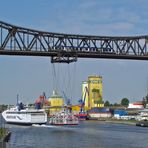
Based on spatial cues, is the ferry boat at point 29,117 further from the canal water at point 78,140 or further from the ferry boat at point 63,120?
the canal water at point 78,140

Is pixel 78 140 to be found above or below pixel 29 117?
below

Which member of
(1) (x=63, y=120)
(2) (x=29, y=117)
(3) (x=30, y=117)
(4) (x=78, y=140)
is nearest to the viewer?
(4) (x=78, y=140)

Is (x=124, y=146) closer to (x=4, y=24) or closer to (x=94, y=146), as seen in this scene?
(x=94, y=146)

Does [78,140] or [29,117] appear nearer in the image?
[78,140]

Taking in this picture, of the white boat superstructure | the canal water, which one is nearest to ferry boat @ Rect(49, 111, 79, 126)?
→ the white boat superstructure

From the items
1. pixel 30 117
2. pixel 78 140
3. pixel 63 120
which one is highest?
pixel 30 117

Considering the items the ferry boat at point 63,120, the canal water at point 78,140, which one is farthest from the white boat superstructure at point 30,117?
the canal water at point 78,140

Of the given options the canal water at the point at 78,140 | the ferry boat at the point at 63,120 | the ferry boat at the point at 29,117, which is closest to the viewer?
the canal water at the point at 78,140

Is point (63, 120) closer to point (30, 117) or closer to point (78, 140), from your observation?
point (30, 117)

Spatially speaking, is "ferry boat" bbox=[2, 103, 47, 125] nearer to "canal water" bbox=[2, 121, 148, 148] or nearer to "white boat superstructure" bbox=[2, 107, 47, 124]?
"white boat superstructure" bbox=[2, 107, 47, 124]

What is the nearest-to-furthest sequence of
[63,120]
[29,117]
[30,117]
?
[63,120], [30,117], [29,117]

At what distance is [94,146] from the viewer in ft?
241

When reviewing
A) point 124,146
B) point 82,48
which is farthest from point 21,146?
point 82,48

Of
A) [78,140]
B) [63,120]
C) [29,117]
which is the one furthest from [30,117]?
[78,140]
